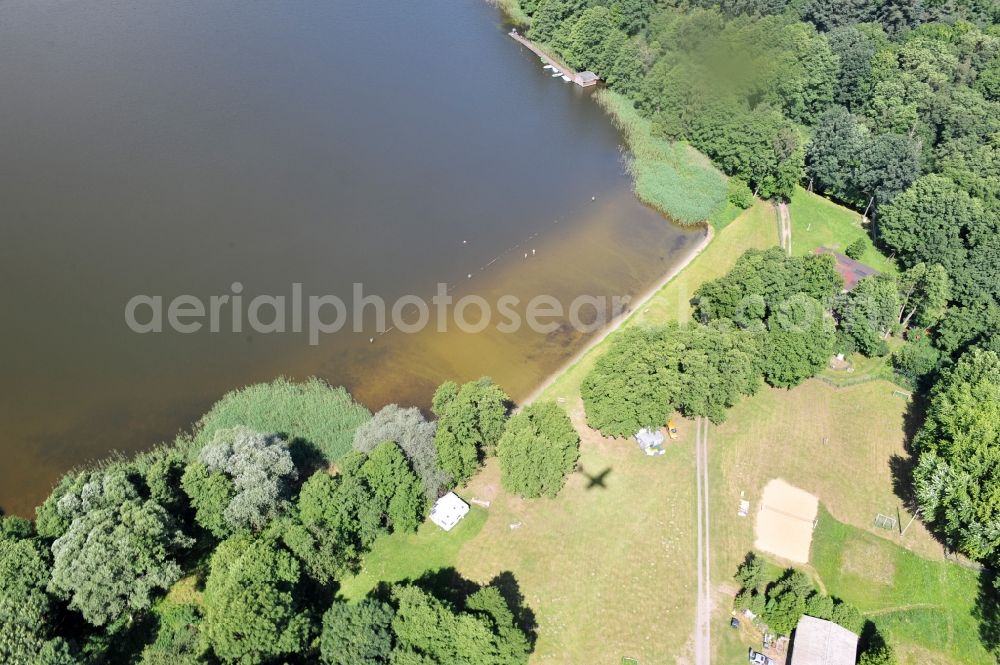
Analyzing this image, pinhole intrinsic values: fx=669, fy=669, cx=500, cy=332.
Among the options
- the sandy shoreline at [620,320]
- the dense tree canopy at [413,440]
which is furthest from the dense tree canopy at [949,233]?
the dense tree canopy at [413,440]

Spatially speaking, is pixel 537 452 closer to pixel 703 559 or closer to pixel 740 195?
pixel 703 559

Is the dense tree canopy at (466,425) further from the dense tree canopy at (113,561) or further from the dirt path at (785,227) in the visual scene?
the dirt path at (785,227)

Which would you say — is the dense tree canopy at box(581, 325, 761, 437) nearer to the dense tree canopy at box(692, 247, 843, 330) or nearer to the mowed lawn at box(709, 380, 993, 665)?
the mowed lawn at box(709, 380, 993, 665)

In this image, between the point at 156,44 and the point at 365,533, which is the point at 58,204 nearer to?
the point at 156,44

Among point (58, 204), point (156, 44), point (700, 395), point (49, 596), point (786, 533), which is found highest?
point (156, 44)

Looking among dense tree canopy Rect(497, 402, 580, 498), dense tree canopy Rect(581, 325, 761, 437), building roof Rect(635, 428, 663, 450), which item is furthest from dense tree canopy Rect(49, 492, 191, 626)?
building roof Rect(635, 428, 663, 450)

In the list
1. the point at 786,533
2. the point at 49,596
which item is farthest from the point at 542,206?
the point at 49,596

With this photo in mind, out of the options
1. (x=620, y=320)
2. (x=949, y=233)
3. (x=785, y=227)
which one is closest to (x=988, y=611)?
(x=620, y=320)
